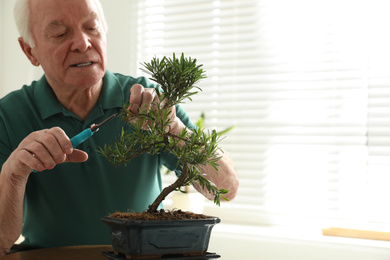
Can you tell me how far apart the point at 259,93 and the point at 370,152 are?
2.23ft

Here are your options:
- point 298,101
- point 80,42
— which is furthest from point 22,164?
point 298,101

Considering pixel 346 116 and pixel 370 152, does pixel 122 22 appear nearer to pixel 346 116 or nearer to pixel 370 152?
pixel 346 116

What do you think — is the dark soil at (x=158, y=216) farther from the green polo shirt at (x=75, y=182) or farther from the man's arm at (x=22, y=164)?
the green polo shirt at (x=75, y=182)

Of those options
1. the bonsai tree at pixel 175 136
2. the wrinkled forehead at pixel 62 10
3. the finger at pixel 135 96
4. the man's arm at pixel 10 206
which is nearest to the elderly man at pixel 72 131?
the wrinkled forehead at pixel 62 10

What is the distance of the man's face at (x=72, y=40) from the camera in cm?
159

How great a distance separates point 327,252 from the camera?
7.30 ft

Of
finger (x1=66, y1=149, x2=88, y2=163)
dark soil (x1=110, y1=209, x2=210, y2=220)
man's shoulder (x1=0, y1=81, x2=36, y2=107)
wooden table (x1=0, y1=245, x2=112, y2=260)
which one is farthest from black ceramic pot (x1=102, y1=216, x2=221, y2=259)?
man's shoulder (x1=0, y1=81, x2=36, y2=107)

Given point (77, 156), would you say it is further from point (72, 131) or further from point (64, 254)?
point (72, 131)

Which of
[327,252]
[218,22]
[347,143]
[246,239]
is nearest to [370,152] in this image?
[347,143]

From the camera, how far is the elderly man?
1.59m

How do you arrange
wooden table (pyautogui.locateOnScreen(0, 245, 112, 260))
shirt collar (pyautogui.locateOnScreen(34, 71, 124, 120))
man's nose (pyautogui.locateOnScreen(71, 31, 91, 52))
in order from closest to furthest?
wooden table (pyautogui.locateOnScreen(0, 245, 112, 260)), man's nose (pyautogui.locateOnScreen(71, 31, 91, 52)), shirt collar (pyautogui.locateOnScreen(34, 71, 124, 120))

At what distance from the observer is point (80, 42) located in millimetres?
1576

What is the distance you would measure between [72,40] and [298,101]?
1.42m

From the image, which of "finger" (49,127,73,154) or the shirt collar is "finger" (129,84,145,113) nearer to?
"finger" (49,127,73,154)
